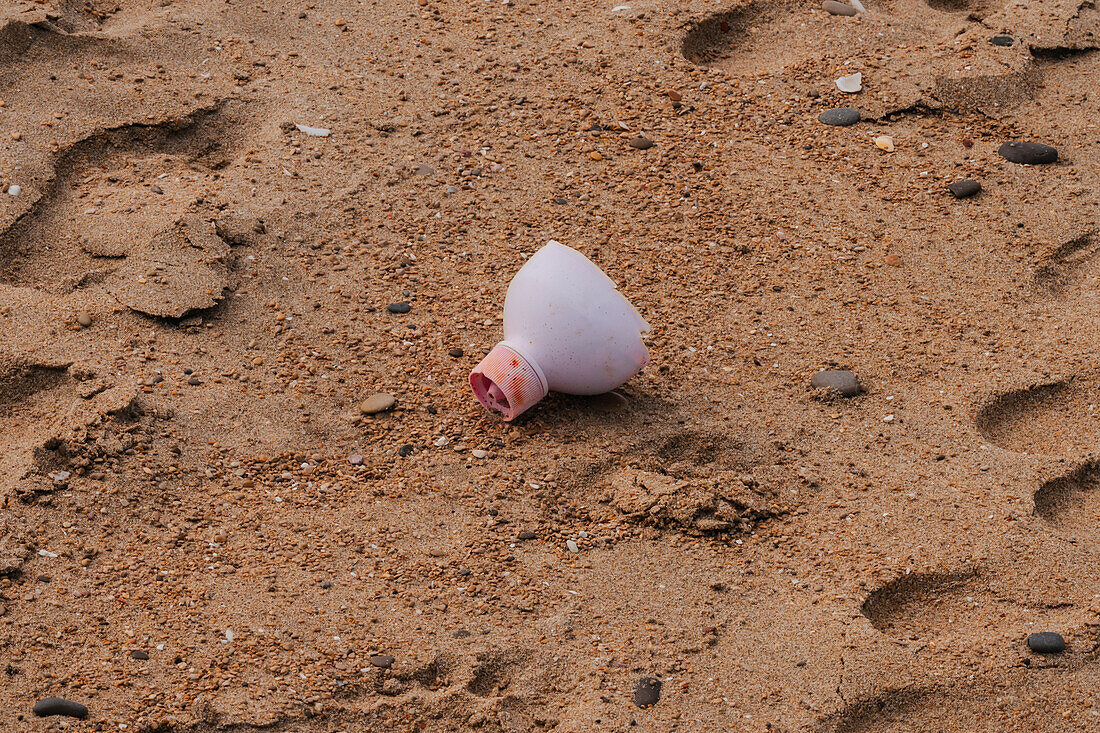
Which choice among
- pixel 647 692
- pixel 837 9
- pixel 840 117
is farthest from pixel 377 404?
pixel 837 9

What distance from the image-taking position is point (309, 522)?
2660mm

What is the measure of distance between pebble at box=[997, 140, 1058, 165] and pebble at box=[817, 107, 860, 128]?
0.43 m

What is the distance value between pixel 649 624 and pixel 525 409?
2.13 feet

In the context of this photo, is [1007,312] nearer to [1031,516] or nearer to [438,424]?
[1031,516]

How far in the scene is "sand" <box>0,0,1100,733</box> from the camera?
2.39 m

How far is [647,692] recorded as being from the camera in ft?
7.71

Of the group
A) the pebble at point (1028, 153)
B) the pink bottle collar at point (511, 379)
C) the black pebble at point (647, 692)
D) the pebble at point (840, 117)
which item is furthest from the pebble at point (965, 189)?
the black pebble at point (647, 692)

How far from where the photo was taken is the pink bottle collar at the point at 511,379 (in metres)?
2.88

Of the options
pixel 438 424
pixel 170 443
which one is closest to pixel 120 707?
pixel 170 443

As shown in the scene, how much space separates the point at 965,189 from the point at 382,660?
86.3 inches

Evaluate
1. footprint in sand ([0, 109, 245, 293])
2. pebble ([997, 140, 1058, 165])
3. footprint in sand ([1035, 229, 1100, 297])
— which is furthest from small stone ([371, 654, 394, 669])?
pebble ([997, 140, 1058, 165])

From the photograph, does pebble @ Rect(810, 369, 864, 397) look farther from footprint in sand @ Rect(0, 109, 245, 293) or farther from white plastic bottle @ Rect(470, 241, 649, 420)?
footprint in sand @ Rect(0, 109, 245, 293)

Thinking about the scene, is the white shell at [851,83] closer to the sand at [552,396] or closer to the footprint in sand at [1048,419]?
the sand at [552,396]

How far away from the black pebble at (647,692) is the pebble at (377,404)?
94 cm
